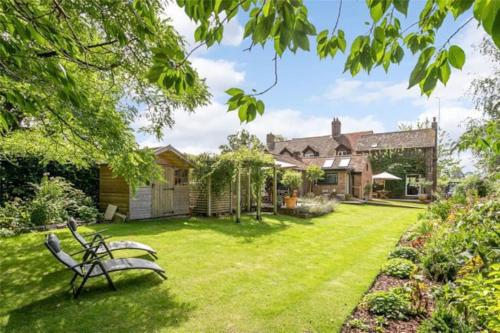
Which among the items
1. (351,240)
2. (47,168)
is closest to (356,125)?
(351,240)

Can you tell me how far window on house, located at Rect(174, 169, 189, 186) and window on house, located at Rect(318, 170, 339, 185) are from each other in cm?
1527

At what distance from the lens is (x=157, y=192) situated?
12.6 m

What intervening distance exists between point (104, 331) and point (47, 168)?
10312 millimetres

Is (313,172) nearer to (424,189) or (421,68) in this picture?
(424,189)

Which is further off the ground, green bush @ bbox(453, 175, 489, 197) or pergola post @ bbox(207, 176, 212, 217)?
green bush @ bbox(453, 175, 489, 197)

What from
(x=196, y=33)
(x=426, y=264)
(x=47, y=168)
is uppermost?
(x=196, y=33)

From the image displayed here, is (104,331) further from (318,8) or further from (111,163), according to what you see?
(318,8)

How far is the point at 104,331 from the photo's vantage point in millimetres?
3553

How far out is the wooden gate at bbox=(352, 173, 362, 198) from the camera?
2504cm

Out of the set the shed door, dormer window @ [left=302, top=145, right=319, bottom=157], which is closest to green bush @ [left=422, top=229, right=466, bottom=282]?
the shed door

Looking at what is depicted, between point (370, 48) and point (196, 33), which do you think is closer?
point (370, 48)

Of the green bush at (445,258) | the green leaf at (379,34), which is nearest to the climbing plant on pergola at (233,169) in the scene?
the green bush at (445,258)

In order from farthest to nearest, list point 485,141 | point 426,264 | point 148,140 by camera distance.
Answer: point 148,140, point 426,264, point 485,141

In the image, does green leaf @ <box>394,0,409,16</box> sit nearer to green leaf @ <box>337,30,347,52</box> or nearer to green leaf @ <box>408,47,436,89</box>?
green leaf @ <box>408,47,436,89</box>
